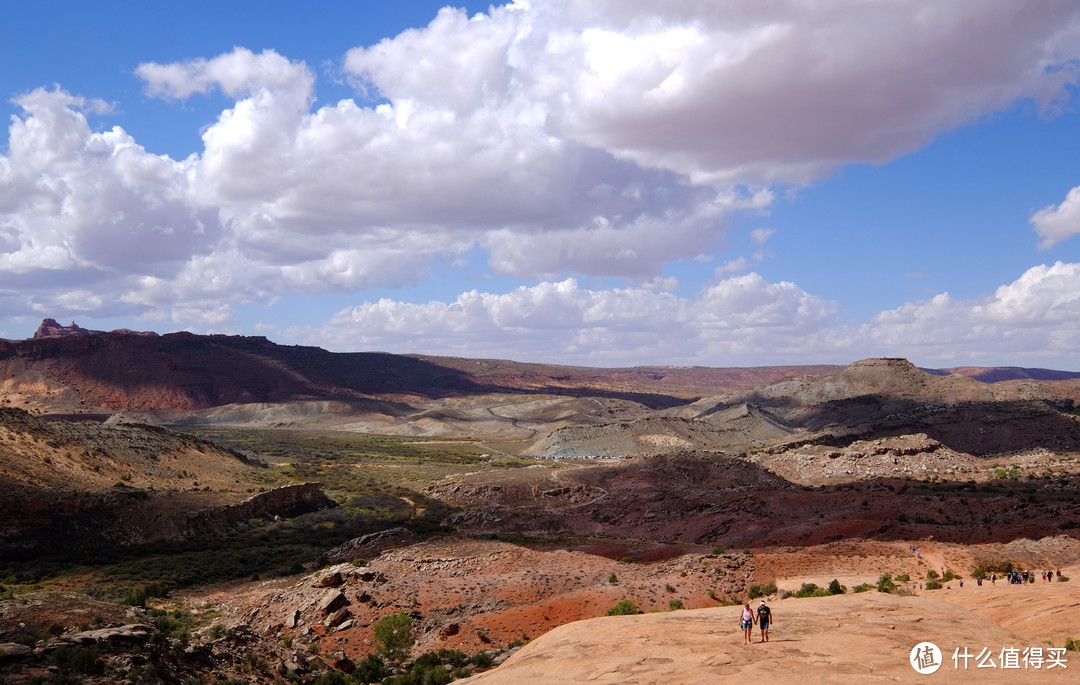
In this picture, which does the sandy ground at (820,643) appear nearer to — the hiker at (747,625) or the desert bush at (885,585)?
the hiker at (747,625)

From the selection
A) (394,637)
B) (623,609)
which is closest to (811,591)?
(623,609)

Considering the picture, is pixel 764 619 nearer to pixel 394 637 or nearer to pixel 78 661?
pixel 394 637

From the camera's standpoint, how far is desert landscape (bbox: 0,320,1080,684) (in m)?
17.3

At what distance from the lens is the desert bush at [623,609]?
2373 centimetres

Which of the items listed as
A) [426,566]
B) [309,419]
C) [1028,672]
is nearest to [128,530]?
[426,566]

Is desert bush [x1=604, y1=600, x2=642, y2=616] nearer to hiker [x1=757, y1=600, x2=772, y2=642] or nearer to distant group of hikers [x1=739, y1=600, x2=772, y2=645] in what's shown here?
distant group of hikers [x1=739, y1=600, x2=772, y2=645]

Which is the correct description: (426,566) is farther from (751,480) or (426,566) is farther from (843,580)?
(751,480)

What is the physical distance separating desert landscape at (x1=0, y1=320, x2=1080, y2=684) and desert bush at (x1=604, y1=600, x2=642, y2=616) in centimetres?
9

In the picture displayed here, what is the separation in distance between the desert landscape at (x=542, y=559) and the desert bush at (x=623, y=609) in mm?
87

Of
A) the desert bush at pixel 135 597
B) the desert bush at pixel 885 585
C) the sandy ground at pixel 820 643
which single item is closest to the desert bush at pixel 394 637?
the sandy ground at pixel 820 643

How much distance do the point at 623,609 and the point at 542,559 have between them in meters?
10.2

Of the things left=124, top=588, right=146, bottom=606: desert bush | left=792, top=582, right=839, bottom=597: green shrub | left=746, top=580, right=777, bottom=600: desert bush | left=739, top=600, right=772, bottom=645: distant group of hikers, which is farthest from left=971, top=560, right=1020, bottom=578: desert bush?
left=124, top=588, right=146, bottom=606: desert bush

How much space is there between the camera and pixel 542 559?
33656mm

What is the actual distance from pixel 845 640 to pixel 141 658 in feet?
51.4
